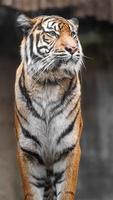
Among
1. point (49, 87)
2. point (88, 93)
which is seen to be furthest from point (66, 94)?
point (88, 93)

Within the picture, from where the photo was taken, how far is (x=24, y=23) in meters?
5.53

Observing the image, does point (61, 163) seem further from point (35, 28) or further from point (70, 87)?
point (35, 28)

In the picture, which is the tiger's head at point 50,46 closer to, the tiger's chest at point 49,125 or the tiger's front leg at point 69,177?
the tiger's chest at point 49,125

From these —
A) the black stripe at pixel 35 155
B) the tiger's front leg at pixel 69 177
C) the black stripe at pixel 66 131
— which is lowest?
the tiger's front leg at pixel 69 177

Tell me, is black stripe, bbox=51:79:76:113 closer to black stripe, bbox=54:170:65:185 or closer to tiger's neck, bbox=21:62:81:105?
tiger's neck, bbox=21:62:81:105

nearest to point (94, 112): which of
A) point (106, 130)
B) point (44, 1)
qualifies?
point (106, 130)

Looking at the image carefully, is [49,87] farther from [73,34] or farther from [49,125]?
[73,34]

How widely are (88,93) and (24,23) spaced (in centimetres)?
200

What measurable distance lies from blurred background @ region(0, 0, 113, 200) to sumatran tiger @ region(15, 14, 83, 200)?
1.27m

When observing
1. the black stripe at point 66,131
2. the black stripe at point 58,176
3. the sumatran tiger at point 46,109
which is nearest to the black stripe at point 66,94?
the sumatran tiger at point 46,109

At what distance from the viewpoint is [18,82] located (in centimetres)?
567

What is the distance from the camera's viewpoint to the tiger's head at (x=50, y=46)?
17.4ft

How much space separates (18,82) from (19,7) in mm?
1175

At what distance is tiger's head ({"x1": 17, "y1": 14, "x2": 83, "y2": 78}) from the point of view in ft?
17.4
